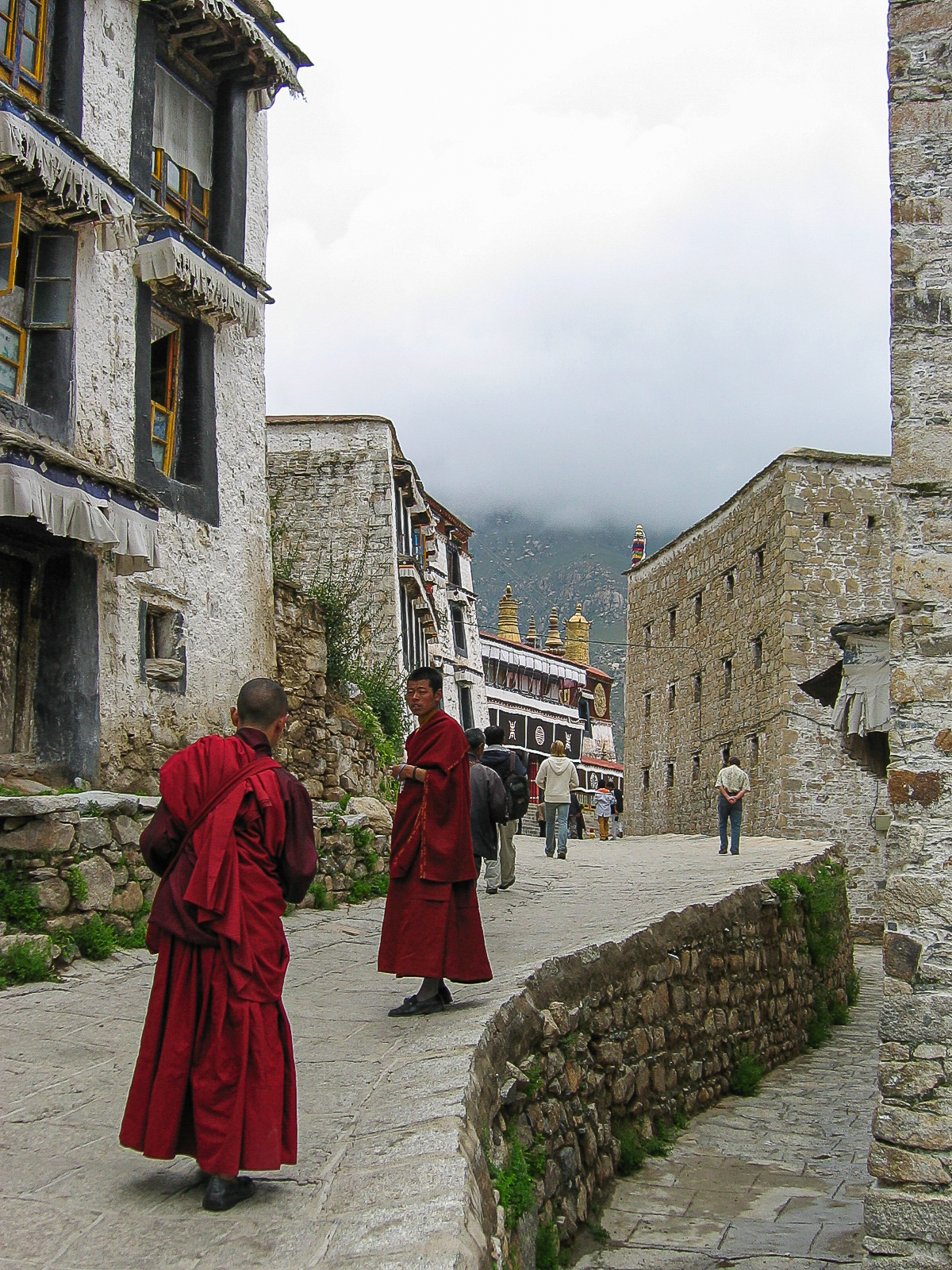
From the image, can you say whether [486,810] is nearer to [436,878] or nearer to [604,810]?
[436,878]

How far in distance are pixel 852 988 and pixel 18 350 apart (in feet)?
34.7

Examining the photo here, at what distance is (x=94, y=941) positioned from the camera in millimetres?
7199

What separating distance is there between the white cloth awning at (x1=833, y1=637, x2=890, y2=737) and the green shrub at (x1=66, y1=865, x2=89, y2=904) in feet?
15.8

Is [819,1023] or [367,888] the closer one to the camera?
[367,888]

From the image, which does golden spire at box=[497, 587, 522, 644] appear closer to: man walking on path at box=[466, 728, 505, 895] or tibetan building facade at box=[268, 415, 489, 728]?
tibetan building facade at box=[268, 415, 489, 728]

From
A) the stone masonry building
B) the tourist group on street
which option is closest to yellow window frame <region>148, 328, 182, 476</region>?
the tourist group on street

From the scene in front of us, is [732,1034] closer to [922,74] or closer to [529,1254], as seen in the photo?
[529,1254]

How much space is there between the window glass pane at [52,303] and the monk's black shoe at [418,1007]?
6.21 meters

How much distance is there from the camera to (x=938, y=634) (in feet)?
18.1

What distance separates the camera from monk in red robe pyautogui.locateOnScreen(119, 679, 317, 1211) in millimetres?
3477

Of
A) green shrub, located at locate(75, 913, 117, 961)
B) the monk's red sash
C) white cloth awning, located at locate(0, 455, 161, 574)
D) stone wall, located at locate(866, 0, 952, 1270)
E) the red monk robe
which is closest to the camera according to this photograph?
the red monk robe

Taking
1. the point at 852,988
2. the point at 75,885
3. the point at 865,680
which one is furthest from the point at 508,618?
the point at 75,885

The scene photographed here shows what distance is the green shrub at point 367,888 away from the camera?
10.6 m

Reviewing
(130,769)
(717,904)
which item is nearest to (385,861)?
(130,769)
